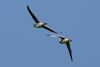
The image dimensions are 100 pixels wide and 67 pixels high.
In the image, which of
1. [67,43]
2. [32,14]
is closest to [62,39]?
[67,43]

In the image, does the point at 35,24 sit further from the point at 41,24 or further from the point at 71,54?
the point at 71,54

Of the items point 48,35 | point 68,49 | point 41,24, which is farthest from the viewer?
point 68,49

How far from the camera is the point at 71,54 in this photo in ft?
111

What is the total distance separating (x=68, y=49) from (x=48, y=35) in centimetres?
628

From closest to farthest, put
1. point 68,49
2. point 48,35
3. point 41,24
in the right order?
point 48,35 < point 41,24 < point 68,49

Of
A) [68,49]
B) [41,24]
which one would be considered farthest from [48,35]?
[68,49]

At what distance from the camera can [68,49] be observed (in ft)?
107

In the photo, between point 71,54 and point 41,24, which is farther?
point 71,54

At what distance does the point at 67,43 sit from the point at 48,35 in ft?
13.9

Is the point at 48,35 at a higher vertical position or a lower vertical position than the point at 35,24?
lower

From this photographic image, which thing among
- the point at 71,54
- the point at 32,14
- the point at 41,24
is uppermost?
the point at 32,14

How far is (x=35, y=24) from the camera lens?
1217 inches

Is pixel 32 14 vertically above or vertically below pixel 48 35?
above

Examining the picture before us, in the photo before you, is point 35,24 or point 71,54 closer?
point 35,24
